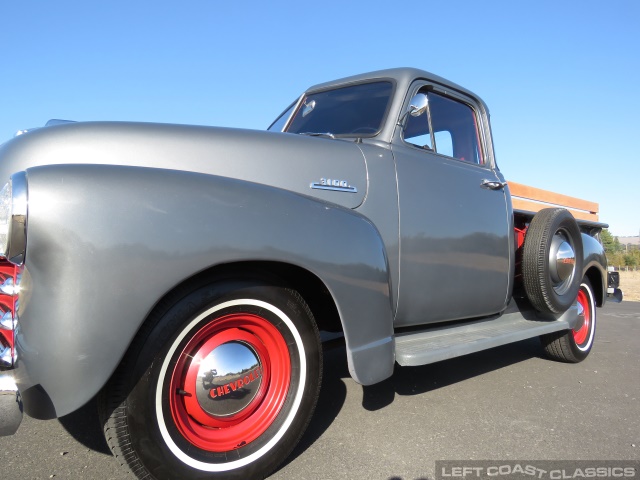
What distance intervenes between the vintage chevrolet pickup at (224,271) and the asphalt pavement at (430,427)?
11.5 inches

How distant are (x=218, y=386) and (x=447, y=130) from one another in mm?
2375

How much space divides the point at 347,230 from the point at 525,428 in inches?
55.6

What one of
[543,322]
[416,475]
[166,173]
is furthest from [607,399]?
[166,173]

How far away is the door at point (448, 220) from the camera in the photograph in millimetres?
2637

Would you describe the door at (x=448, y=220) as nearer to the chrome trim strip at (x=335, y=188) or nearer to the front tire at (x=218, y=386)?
Result: the chrome trim strip at (x=335, y=188)

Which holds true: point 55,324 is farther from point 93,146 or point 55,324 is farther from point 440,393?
point 440,393

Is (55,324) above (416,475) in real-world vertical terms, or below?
above

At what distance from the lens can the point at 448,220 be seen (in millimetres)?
2850

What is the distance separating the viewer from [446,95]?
3271 millimetres

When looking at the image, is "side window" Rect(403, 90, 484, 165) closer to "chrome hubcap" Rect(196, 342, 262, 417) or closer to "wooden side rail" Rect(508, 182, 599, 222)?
"wooden side rail" Rect(508, 182, 599, 222)

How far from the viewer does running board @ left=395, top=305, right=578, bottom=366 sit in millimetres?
2360

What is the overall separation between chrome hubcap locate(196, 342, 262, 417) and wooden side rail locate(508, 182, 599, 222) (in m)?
2.59

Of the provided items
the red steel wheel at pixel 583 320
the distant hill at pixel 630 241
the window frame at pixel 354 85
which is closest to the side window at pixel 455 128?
the window frame at pixel 354 85

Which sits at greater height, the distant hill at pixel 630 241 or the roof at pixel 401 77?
the roof at pixel 401 77
